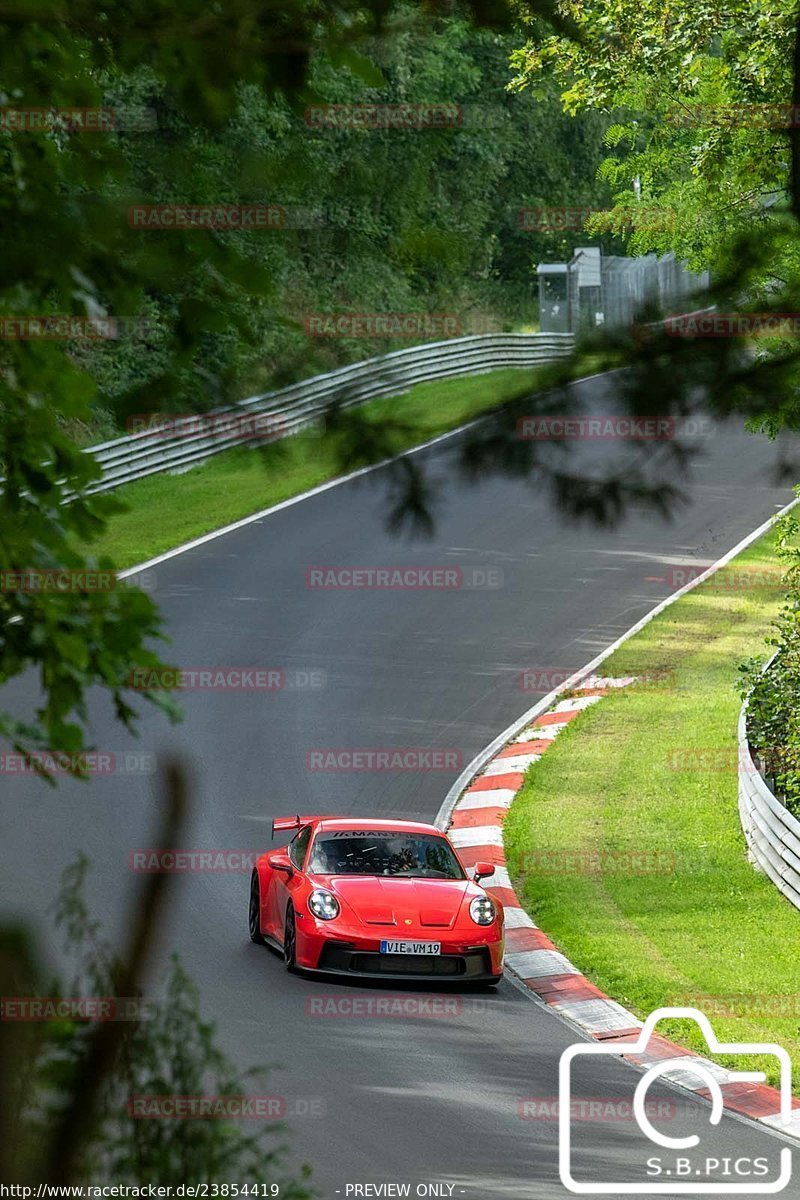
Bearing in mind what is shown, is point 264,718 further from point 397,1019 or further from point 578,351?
point 578,351

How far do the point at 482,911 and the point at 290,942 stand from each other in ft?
5.03

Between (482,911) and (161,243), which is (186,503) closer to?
(482,911)

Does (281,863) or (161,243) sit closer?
(161,243)

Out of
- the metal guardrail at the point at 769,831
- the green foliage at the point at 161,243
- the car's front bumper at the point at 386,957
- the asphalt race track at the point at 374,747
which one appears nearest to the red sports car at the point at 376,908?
the car's front bumper at the point at 386,957

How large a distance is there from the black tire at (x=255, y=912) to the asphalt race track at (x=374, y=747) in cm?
17

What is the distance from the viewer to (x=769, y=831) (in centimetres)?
1562

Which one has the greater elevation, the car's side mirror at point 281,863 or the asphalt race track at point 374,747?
the car's side mirror at point 281,863

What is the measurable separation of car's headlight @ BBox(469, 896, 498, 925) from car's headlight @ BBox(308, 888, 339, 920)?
1.07m

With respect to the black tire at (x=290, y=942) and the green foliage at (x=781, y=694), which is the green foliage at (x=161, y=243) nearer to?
the black tire at (x=290, y=942)

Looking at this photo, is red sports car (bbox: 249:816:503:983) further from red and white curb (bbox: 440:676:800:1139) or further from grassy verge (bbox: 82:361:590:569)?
grassy verge (bbox: 82:361:590:569)

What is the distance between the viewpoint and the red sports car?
12633 millimetres

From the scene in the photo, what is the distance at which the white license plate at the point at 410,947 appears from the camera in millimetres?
12602

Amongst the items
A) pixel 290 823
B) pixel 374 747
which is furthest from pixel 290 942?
pixel 374 747

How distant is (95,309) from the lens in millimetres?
4605
